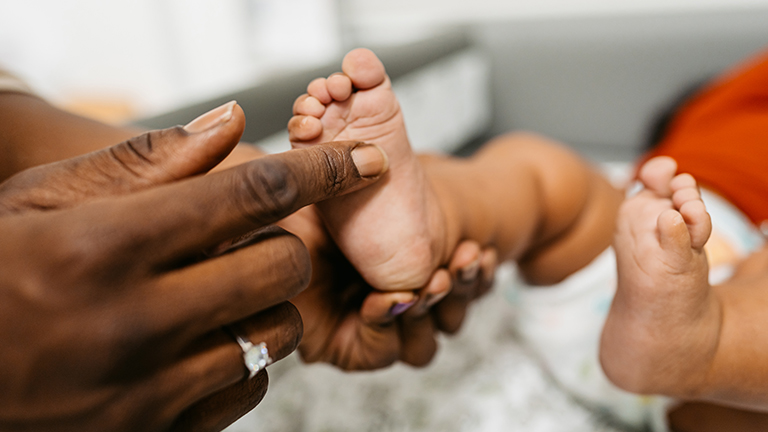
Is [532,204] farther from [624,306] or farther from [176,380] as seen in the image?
[176,380]

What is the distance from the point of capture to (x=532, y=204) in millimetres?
698

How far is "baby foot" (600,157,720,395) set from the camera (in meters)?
0.43

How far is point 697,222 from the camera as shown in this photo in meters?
0.42

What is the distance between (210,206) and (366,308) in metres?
0.26

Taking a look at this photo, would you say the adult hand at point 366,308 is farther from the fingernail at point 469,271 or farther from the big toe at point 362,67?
the big toe at point 362,67

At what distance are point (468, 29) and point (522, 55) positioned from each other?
0.69ft

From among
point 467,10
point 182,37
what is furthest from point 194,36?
point 467,10

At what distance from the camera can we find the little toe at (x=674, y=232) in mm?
422

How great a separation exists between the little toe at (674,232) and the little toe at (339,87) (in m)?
0.30

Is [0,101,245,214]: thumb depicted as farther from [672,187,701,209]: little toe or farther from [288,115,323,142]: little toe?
[672,187,701,209]: little toe

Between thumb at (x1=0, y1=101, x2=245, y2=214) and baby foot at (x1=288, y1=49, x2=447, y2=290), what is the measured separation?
115mm

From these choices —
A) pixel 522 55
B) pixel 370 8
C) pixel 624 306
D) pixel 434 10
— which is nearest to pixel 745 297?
pixel 624 306

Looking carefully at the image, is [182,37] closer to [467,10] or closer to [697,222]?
[467,10]

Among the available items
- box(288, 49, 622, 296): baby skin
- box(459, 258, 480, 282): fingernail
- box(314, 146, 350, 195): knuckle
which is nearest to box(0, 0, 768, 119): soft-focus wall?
box(288, 49, 622, 296): baby skin
